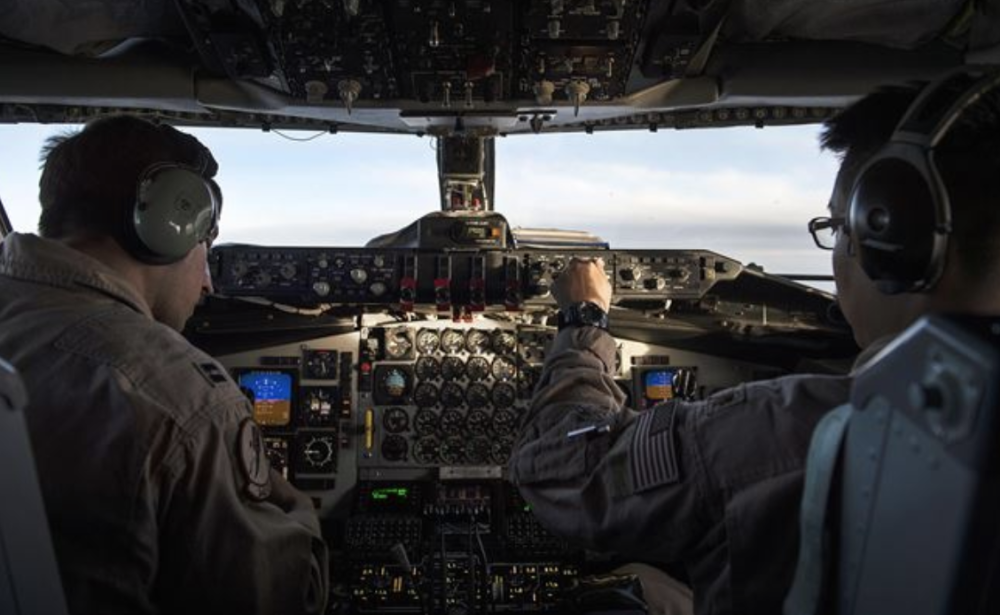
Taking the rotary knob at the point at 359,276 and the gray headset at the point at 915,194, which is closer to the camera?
the gray headset at the point at 915,194

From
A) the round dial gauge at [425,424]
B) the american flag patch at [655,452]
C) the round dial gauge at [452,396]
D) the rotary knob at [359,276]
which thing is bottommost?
the round dial gauge at [425,424]

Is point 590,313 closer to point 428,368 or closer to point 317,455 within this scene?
point 428,368

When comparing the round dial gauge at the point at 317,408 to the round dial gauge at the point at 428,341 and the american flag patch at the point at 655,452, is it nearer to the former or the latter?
the round dial gauge at the point at 428,341

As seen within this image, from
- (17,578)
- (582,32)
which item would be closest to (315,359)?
(582,32)

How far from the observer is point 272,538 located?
114 cm

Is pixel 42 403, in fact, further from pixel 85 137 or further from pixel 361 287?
pixel 361 287

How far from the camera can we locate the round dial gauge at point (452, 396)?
3201mm

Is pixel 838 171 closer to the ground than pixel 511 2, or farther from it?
closer to the ground

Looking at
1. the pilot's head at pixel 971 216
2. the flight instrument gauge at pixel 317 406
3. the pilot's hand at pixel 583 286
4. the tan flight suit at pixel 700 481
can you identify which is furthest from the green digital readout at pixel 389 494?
the pilot's head at pixel 971 216

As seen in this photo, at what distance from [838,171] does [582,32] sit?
1.01m

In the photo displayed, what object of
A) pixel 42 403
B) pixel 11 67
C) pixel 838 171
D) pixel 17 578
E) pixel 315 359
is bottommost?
pixel 315 359

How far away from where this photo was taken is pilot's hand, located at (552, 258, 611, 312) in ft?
5.66

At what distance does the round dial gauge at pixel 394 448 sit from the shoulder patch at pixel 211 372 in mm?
2070

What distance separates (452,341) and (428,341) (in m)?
0.11
